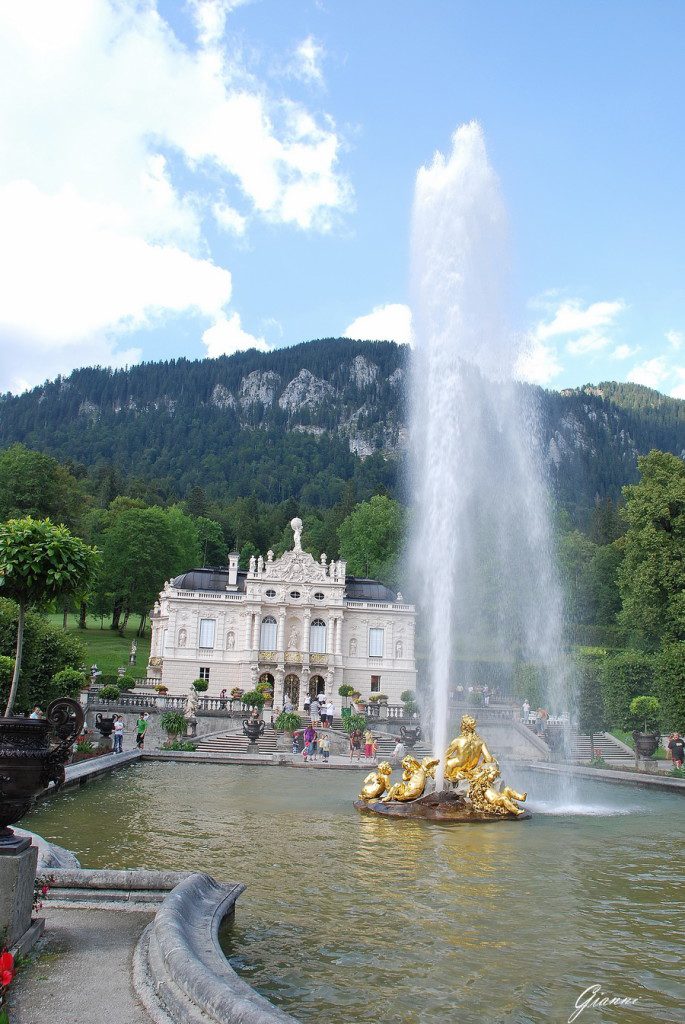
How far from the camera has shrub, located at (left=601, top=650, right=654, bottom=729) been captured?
126 feet

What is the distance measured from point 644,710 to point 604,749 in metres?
7.49

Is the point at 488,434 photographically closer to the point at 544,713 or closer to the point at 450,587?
the point at 450,587

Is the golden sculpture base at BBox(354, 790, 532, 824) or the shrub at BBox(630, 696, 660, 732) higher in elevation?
the shrub at BBox(630, 696, 660, 732)

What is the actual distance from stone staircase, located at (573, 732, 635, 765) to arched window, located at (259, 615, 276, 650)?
83.9 ft

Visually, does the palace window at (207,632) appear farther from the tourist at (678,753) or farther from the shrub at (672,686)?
the tourist at (678,753)

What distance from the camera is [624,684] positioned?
38.6 metres

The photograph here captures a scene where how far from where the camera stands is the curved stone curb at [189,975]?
5176mm

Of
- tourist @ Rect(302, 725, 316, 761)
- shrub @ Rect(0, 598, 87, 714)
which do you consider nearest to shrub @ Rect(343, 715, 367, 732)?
tourist @ Rect(302, 725, 316, 761)

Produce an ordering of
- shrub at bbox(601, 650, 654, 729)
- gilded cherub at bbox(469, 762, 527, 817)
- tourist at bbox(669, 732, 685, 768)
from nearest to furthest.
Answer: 1. gilded cherub at bbox(469, 762, 527, 817)
2. tourist at bbox(669, 732, 685, 768)
3. shrub at bbox(601, 650, 654, 729)

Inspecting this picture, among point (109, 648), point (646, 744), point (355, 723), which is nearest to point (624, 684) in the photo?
point (646, 744)

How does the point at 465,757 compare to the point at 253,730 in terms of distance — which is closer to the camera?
the point at 465,757

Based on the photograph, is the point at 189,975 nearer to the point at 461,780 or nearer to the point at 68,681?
the point at 461,780

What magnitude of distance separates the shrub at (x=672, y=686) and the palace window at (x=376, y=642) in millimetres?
30235

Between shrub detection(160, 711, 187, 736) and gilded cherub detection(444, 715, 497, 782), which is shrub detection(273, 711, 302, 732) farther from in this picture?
gilded cherub detection(444, 715, 497, 782)
